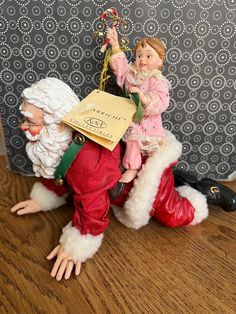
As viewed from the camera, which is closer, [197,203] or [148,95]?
[148,95]

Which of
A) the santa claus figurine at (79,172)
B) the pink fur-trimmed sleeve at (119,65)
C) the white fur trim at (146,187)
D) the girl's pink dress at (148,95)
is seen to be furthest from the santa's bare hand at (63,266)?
the pink fur-trimmed sleeve at (119,65)

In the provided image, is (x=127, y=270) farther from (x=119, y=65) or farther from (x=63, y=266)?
(x=119, y=65)

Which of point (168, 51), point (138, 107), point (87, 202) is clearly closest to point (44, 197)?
point (87, 202)

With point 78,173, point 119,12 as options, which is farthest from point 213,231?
point 119,12

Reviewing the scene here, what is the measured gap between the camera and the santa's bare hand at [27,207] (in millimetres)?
785

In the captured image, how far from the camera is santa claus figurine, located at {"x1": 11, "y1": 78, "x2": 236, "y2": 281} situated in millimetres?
620

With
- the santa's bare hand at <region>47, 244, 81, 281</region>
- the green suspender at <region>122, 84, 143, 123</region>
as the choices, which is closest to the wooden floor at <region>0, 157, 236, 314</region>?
the santa's bare hand at <region>47, 244, 81, 281</region>

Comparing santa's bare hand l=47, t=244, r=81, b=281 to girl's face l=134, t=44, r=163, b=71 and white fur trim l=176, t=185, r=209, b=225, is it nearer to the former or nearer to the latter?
white fur trim l=176, t=185, r=209, b=225

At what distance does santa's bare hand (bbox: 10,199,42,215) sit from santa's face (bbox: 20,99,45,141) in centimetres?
22

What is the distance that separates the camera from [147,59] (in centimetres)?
66

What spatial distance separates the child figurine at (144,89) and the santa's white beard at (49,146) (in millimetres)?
143

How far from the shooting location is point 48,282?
0.61m

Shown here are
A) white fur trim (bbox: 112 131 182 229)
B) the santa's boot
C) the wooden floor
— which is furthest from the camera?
the santa's boot

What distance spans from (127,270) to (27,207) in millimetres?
300
